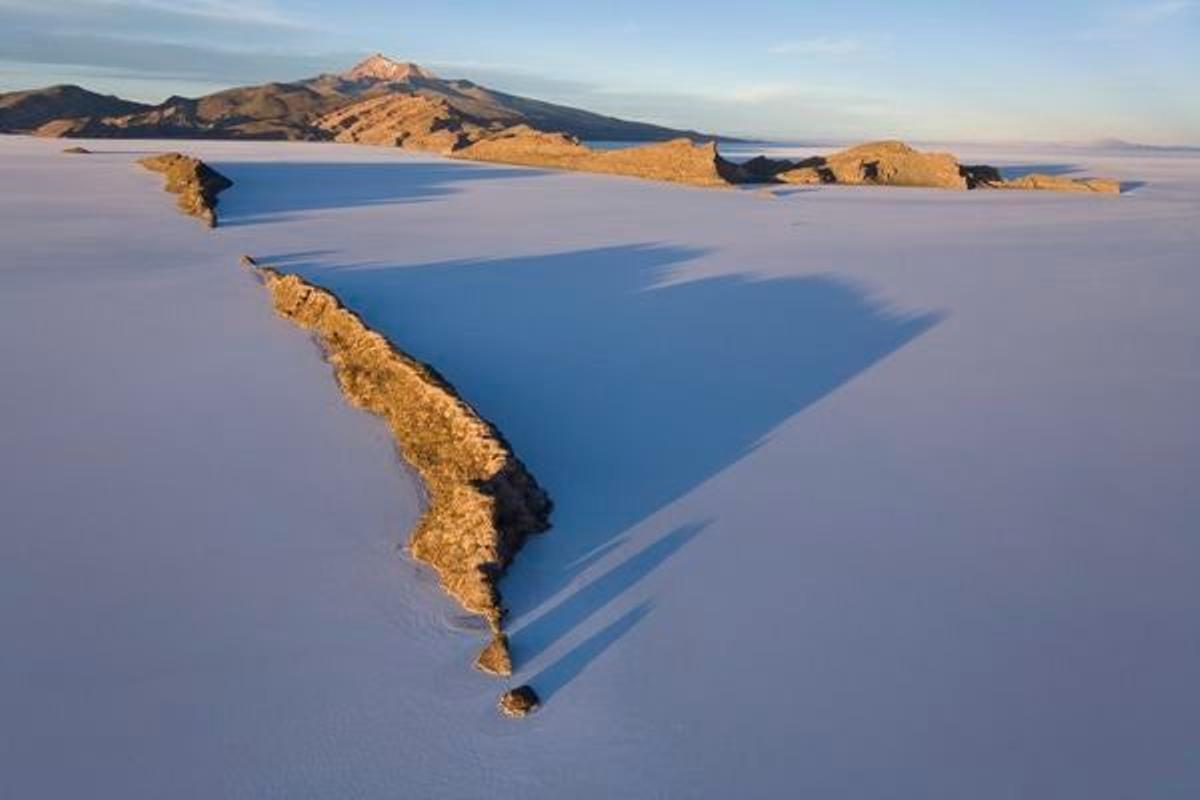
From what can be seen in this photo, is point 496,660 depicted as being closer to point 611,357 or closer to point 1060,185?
point 611,357

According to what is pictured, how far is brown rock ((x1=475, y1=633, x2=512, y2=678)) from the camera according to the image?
2623 millimetres

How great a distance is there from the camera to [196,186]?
13.7 meters

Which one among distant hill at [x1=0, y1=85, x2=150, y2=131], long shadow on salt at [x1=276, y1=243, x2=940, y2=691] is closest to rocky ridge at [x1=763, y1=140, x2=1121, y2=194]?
long shadow on salt at [x1=276, y1=243, x2=940, y2=691]

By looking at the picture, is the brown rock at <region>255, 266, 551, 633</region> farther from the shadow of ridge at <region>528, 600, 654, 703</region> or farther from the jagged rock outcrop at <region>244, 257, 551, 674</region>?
the shadow of ridge at <region>528, 600, 654, 703</region>

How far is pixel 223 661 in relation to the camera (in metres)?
2.66

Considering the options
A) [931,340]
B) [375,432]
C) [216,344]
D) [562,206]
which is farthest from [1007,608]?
[562,206]

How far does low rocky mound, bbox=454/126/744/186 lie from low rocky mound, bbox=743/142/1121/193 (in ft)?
6.52

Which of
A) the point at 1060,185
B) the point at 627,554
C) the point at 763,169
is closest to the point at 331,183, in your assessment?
the point at 763,169

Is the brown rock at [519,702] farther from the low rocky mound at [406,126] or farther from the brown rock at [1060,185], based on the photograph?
the low rocky mound at [406,126]

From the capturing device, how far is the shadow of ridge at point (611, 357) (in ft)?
12.6

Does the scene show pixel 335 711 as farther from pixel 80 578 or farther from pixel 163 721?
pixel 80 578

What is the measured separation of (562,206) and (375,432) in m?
11.5

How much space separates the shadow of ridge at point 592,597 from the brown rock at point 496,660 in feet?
0.18

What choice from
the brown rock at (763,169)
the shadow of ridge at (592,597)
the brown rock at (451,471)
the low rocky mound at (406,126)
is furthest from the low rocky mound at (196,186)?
the low rocky mound at (406,126)
